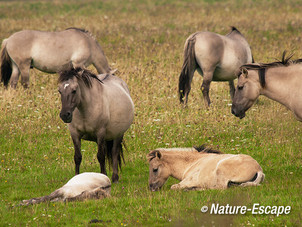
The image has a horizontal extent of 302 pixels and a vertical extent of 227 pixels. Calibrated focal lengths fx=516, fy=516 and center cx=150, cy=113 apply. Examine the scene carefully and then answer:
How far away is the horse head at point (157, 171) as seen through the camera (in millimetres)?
8547

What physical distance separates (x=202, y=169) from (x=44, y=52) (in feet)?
28.2

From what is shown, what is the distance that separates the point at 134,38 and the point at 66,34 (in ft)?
24.8

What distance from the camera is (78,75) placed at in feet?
28.4

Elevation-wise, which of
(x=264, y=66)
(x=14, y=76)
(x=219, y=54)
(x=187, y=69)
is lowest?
(x=14, y=76)

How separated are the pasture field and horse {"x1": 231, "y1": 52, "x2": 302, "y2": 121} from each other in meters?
1.35

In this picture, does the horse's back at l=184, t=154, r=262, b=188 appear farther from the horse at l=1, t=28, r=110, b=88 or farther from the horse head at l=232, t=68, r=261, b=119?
the horse at l=1, t=28, r=110, b=88

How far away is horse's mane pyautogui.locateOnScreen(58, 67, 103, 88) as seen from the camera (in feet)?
27.5

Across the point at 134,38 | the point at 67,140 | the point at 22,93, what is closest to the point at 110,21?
the point at 134,38

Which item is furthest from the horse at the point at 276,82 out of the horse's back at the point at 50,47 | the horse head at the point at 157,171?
the horse's back at the point at 50,47

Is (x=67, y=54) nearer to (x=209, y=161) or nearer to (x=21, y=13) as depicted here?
(x=209, y=161)

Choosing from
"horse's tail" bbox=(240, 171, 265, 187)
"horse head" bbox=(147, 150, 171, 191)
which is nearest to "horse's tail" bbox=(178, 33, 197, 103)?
"horse head" bbox=(147, 150, 171, 191)

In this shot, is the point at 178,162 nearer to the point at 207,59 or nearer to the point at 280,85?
the point at 280,85

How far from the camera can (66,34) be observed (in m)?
15.8

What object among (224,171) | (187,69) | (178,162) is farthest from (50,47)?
(224,171)
